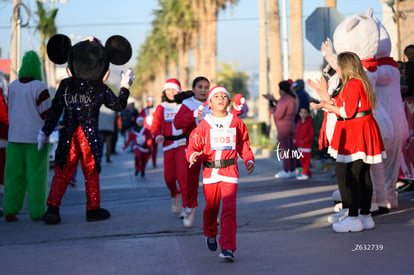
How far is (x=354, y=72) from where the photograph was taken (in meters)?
7.65

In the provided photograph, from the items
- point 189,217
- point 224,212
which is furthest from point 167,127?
point 224,212

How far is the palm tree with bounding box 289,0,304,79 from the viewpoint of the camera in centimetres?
2469

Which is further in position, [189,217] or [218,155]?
[189,217]

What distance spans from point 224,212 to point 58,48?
14.2ft

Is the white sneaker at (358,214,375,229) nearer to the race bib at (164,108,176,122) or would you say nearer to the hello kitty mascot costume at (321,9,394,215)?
the hello kitty mascot costume at (321,9,394,215)

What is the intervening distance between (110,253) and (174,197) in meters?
2.91

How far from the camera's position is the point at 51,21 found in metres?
43.6

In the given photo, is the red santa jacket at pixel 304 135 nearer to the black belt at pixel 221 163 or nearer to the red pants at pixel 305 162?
the red pants at pixel 305 162

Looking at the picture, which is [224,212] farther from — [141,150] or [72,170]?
[141,150]

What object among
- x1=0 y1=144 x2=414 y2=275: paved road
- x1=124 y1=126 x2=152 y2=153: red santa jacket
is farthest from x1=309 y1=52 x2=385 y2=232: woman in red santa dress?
x1=124 y1=126 x2=152 y2=153: red santa jacket

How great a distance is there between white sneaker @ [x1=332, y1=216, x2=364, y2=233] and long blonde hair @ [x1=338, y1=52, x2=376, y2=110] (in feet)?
3.83

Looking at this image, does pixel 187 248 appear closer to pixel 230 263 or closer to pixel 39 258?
pixel 230 263

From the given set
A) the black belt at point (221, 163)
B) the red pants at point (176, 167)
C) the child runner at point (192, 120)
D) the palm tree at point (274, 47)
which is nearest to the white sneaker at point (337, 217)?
the child runner at point (192, 120)

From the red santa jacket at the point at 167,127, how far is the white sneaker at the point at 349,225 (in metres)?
2.53
